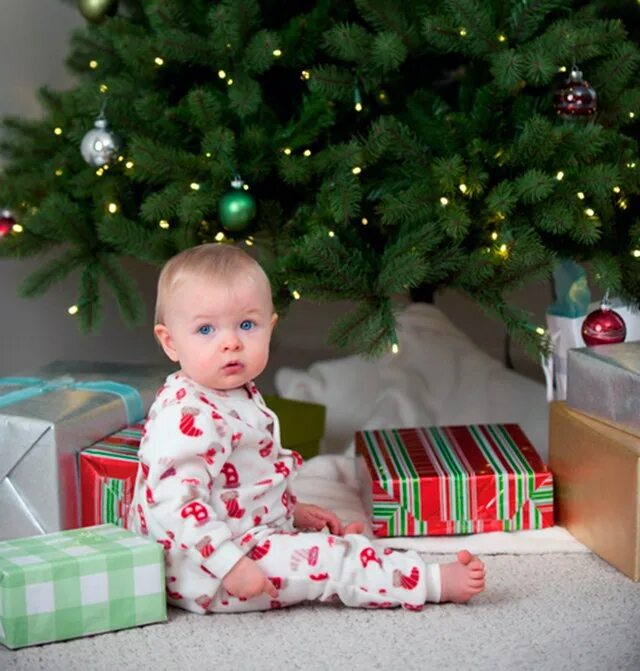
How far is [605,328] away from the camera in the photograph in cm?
178

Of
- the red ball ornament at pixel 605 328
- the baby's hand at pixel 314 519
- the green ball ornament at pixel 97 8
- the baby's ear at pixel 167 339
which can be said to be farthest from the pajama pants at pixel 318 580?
the green ball ornament at pixel 97 8

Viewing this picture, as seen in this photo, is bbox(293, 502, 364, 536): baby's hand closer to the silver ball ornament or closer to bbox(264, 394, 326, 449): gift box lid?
bbox(264, 394, 326, 449): gift box lid

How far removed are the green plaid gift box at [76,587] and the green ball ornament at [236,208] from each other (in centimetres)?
61

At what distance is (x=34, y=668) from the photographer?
125cm

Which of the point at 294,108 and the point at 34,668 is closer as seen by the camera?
the point at 34,668

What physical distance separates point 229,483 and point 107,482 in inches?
10.5

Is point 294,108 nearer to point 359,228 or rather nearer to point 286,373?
point 359,228

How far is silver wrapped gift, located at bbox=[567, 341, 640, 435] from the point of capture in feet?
4.95

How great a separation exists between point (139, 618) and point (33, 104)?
134 centimetres

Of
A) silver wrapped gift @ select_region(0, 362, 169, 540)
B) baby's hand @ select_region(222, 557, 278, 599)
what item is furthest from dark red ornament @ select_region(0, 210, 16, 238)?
baby's hand @ select_region(222, 557, 278, 599)

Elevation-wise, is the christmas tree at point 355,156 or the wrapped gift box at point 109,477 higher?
the christmas tree at point 355,156

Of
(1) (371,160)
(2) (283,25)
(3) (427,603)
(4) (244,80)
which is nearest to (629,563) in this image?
(3) (427,603)

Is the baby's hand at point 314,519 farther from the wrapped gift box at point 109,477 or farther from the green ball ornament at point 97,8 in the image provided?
the green ball ornament at point 97,8

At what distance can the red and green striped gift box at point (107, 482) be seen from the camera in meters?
1.59
